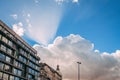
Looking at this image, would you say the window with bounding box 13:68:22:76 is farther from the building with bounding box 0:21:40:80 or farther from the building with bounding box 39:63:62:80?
the building with bounding box 39:63:62:80

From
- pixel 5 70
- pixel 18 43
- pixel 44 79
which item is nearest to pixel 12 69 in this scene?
pixel 5 70

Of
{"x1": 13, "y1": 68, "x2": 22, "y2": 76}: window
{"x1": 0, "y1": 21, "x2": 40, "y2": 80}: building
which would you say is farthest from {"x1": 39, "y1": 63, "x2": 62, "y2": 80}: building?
{"x1": 13, "y1": 68, "x2": 22, "y2": 76}: window

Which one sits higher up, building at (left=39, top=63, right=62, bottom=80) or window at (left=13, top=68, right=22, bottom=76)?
building at (left=39, top=63, right=62, bottom=80)

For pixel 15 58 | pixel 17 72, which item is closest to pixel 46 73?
pixel 17 72

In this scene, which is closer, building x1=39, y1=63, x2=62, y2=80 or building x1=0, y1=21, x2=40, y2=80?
building x1=0, y1=21, x2=40, y2=80

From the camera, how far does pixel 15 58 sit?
8044cm

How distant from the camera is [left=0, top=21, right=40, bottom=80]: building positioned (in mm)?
72938

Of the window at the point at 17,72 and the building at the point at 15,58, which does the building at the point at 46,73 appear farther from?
the window at the point at 17,72

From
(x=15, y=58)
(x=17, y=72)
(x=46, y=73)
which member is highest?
(x=46, y=73)

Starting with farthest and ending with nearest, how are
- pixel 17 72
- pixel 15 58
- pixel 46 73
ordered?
1. pixel 46 73
2. pixel 17 72
3. pixel 15 58

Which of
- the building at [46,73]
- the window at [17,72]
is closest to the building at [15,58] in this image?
the window at [17,72]

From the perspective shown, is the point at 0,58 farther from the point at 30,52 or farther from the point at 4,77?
the point at 30,52

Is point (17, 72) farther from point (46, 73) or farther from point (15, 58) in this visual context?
point (46, 73)

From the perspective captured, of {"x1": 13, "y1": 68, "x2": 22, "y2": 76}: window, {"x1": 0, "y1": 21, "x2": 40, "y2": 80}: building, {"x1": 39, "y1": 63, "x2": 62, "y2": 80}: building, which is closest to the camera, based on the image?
{"x1": 0, "y1": 21, "x2": 40, "y2": 80}: building
